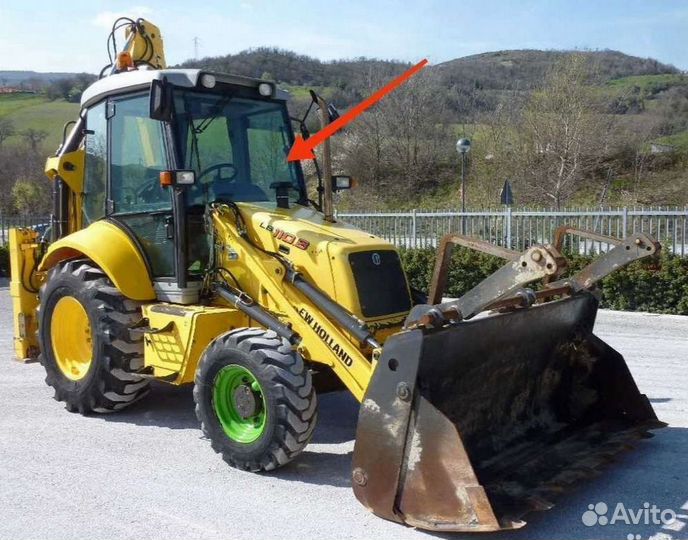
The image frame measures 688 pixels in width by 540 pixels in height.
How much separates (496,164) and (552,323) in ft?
98.6

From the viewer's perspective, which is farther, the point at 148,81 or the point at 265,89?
the point at 265,89

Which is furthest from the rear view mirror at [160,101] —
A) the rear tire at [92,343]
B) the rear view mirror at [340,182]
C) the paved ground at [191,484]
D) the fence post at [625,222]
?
the fence post at [625,222]

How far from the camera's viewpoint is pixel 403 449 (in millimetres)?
3984

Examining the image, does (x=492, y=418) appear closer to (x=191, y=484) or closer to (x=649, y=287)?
(x=191, y=484)

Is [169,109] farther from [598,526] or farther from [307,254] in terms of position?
[598,526]

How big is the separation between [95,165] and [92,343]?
5.44 feet

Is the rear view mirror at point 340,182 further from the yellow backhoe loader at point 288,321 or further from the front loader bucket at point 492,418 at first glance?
the front loader bucket at point 492,418

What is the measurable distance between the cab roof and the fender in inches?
44.1

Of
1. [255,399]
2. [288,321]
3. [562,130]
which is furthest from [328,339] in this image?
[562,130]

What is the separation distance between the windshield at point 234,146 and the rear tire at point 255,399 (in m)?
1.45

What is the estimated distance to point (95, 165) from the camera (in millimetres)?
6668

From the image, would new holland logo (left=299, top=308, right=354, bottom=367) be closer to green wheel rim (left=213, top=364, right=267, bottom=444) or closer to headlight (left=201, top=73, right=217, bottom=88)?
green wheel rim (left=213, top=364, right=267, bottom=444)

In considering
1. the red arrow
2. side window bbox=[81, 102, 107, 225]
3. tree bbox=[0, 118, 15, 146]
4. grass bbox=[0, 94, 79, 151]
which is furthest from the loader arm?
tree bbox=[0, 118, 15, 146]

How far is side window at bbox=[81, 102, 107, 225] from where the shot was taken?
21.3 ft
